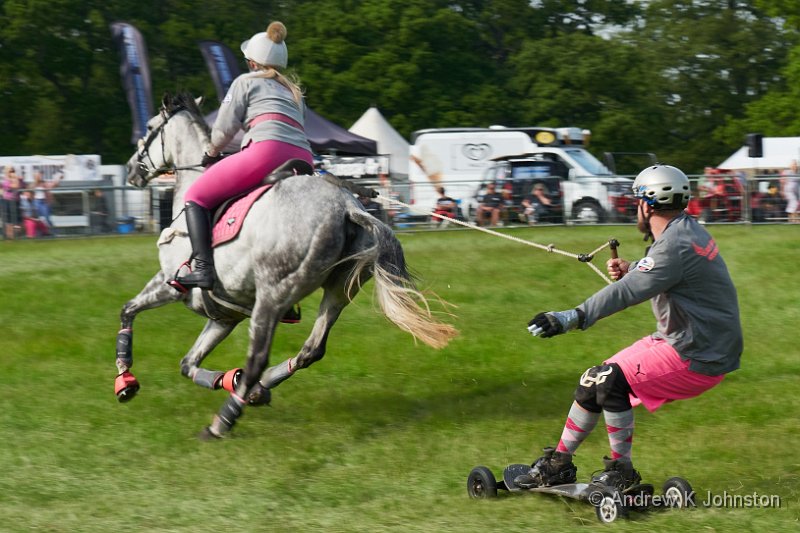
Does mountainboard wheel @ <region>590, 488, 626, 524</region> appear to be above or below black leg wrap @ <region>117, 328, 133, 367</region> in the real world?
below

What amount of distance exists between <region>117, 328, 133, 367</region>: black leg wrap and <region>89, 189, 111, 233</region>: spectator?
13.6m

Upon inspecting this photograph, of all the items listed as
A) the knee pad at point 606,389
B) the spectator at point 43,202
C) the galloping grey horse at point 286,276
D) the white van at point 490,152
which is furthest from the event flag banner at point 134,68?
the knee pad at point 606,389

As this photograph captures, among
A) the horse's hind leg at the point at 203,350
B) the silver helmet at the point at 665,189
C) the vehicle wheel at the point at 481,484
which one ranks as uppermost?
the silver helmet at the point at 665,189

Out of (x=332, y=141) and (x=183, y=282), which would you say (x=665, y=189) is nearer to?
(x=183, y=282)

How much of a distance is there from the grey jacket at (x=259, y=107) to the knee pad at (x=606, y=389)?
3.44m

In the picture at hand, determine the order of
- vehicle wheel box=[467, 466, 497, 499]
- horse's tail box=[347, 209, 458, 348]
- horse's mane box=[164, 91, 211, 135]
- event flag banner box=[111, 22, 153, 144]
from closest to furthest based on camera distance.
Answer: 1. vehicle wheel box=[467, 466, 497, 499]
2. horse's tail box=[347, 209, 458, 348]
3. horse's mane box=[164, 91, 211, 135]
4. event flag banner box=[111, 22, 153, 144]

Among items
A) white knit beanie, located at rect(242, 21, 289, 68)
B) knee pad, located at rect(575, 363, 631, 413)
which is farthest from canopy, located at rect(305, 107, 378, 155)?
knee pad, located at rect(575, 363, 631, 413)

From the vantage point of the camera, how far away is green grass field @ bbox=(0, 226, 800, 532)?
21.5ft

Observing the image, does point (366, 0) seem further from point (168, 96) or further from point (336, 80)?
point (168, 96)

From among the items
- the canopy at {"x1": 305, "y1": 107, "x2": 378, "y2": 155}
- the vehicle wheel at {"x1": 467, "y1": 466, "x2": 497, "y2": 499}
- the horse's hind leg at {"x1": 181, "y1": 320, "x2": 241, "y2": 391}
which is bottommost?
the vehicle wheel at {"x1": 467, "y1": 466, "x2": 497, "y2": 499}

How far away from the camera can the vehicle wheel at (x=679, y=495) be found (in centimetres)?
632

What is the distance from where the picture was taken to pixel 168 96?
9.62 m

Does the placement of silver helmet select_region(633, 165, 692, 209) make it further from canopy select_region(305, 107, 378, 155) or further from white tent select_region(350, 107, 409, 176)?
white tent select_region(350, 107, 409, 176)

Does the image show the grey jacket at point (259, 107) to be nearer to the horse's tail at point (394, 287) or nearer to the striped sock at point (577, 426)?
the horse's tail at point (394, 287)
